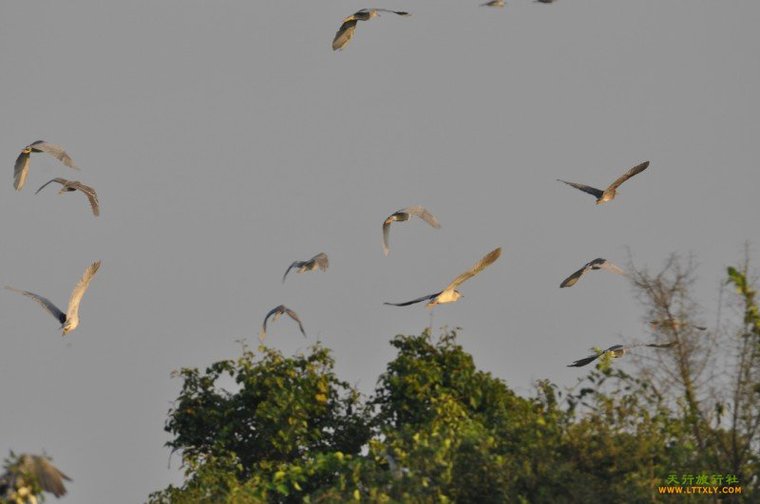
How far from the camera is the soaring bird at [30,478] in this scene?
1748cm

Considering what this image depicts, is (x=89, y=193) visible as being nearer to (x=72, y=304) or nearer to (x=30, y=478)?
(x=72, y=304)

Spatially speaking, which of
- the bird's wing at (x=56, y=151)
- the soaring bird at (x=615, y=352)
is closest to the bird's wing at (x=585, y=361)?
the soaring bird at (x=615, y=352)

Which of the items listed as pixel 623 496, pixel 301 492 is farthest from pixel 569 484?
pixel 301 492

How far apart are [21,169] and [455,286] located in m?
7.80

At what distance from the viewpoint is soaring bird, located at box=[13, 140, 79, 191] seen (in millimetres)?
26125

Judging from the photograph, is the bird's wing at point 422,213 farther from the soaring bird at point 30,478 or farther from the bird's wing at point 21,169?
the soaring bird at point 30,478

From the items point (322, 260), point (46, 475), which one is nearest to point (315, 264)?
point (322, 260)

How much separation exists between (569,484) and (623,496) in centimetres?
79

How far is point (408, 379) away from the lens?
29.9m

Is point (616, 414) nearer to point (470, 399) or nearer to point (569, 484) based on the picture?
point (569, 484)

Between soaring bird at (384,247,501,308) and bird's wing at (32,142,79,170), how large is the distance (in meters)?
6.71

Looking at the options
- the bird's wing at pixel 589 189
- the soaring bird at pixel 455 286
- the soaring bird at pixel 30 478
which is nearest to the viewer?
the soaring bird at pixel 30 478

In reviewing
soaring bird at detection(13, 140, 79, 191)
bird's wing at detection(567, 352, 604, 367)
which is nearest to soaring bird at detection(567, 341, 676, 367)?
bird's wing at detection(567, 352, 604, 367)

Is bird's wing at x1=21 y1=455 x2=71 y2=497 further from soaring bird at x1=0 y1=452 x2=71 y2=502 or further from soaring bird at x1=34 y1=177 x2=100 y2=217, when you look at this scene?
soaring bird at x1=34 y1=177 x2=100 y2=217
